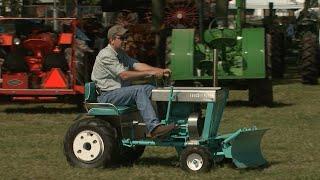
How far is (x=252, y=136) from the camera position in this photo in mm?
8859

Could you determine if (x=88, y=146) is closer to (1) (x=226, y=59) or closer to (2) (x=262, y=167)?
(2) (x=262, y=167)

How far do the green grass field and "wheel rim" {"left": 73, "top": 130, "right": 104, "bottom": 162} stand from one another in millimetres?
154

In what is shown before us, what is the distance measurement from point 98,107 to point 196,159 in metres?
1.19

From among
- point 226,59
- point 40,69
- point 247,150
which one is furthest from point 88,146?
point 226,59

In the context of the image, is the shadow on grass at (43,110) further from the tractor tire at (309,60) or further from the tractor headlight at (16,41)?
the tractor tire at (309,60)

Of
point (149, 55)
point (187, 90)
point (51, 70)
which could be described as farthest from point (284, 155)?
point (149, 55)

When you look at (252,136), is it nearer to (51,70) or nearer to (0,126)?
(0,126)

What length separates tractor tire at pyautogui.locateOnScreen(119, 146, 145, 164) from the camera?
8945 mm

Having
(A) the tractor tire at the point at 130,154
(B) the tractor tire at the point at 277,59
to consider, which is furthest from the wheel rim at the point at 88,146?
(B) the tractor tire at the point at 277,59

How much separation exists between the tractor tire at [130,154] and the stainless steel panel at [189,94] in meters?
0.73

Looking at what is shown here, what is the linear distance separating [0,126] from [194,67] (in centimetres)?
405

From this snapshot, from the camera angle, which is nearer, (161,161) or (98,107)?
(98,107)

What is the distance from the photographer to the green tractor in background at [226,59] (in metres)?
15.2

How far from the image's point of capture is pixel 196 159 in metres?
8.38
